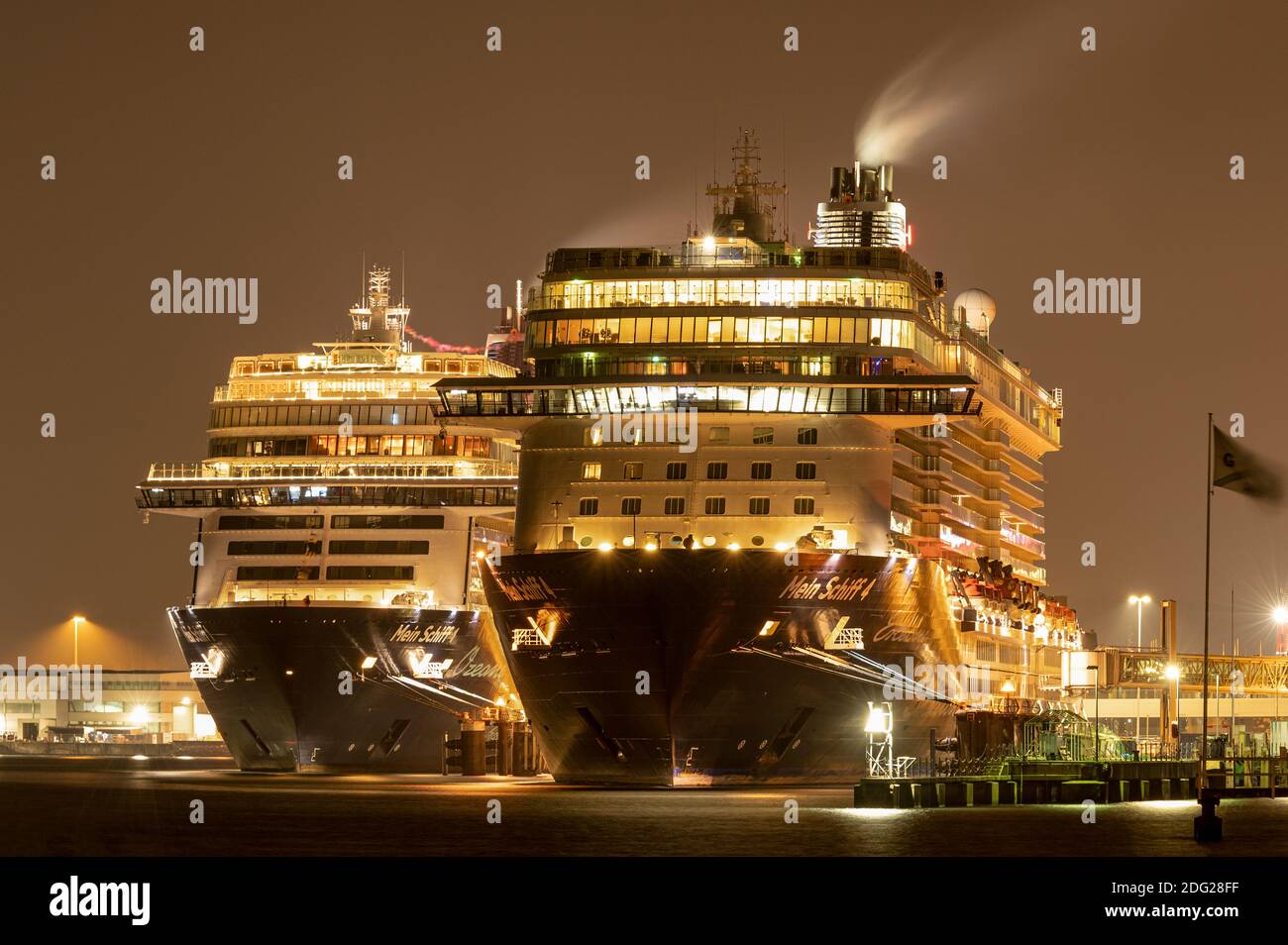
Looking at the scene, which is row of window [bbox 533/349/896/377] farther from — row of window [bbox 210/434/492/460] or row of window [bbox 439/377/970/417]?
row of window [bbox 210/434/492/460]

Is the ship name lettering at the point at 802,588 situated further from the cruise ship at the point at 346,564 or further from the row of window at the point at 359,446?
the row of window at the point at 359,446

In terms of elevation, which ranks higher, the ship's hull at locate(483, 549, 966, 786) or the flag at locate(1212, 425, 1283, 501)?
the flag at locate(1212, 425, 1283, 501)

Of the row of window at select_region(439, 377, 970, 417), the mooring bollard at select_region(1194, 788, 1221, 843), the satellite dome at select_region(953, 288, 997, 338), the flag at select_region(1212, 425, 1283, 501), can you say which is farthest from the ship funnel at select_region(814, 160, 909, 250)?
the mooring bollard at select_region(1194, 788, 1221, 843)

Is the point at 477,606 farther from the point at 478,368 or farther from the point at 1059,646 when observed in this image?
the point at 1059,646

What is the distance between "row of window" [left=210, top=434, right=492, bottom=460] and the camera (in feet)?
350

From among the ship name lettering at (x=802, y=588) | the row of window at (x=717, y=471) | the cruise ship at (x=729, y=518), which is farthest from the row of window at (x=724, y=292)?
the ship name lettering at (x=802, y=588)

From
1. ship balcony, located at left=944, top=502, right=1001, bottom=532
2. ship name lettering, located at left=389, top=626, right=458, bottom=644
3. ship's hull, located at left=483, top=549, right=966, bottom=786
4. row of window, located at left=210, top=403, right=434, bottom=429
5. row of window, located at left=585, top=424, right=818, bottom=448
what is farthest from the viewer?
row of window, located at left=210, top=403, right=434, bottom=429

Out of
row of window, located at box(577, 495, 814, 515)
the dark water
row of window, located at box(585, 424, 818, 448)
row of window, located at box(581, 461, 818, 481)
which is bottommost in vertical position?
the dark water

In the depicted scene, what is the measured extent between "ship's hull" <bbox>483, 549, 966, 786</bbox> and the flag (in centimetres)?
1579

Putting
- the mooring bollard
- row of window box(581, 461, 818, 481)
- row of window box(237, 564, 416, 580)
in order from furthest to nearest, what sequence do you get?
1. row of window box(237, 564, 416, 580)
2. row of window box(581, 461, 818, 481)
3. the mooring bollard

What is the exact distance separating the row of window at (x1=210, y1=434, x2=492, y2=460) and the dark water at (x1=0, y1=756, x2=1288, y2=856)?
2530cm

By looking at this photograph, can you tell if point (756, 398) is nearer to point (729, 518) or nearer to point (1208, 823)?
point (729, 518)

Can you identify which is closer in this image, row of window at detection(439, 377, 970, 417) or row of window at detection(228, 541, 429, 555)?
row of window at detection(439, 377, 970, 417)
